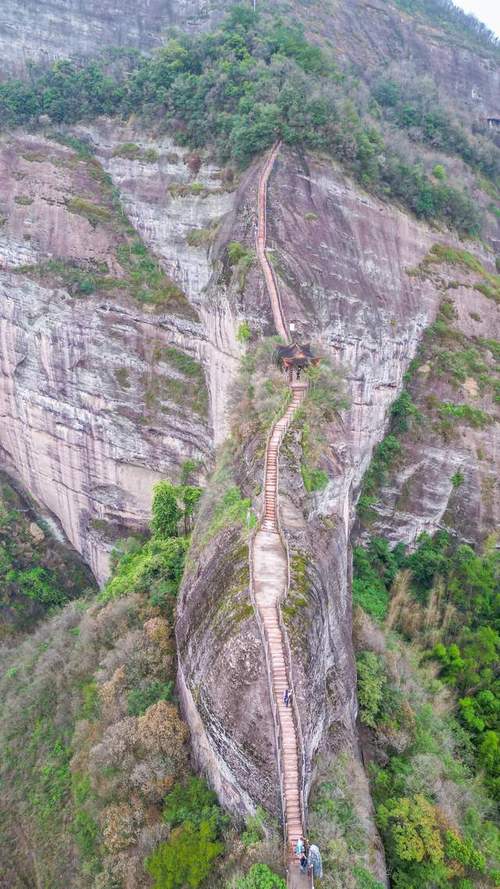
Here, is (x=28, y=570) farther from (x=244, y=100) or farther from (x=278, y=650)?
(x=244, y=100)

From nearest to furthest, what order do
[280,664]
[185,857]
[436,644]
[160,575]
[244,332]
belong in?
[185,857]
[280,664]
[160,575]
[436,644]
[244,332]

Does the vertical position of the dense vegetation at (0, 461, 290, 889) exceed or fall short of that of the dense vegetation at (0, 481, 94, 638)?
it exceeds it

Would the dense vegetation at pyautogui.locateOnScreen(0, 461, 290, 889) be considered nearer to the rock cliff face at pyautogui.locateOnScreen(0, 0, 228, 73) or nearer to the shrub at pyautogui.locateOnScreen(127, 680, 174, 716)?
the shrub at pyautogui.locateOnScreen(127, 680, 174, 716)

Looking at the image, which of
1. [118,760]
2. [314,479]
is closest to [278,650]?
[118,760]

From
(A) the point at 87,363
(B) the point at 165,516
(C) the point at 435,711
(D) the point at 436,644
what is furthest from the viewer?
(A) the point at 87,363

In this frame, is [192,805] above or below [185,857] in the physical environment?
below

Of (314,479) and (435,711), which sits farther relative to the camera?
(435,711)

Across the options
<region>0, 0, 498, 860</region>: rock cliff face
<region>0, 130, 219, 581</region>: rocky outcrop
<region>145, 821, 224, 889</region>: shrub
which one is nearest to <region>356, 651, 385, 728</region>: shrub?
<region>145, 821, 224, 889</region>: shrub

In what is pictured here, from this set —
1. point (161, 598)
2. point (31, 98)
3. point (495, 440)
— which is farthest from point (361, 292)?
point (31, 98)
